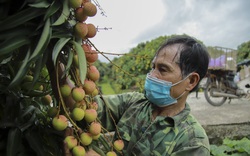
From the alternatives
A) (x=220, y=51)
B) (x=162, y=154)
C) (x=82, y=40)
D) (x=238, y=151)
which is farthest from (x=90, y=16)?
(x=220, y=51)

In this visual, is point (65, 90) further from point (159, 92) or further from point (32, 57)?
point (159, 92)

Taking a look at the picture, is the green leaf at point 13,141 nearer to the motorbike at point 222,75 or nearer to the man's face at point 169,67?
the man's face at point 169,67

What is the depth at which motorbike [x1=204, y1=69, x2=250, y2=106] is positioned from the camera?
5.96m

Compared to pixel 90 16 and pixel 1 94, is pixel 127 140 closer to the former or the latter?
pixel 1 94

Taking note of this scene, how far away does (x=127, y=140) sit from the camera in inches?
50.0

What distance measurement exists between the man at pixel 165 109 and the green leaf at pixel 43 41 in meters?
0.65

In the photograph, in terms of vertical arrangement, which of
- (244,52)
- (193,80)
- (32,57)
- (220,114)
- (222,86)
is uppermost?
(244,52)

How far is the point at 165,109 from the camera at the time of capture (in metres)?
1.36

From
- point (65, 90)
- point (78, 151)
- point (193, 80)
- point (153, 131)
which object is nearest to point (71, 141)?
point (78, 151)

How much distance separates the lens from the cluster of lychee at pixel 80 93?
0.62 metres

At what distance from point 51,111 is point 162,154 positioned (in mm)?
608

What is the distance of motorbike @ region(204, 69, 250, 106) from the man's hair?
476 cm

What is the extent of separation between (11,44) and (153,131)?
83 cm

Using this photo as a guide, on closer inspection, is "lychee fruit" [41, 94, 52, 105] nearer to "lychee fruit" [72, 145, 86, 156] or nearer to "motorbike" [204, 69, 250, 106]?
"lychee fruit" [72, 145, 86, 156]
